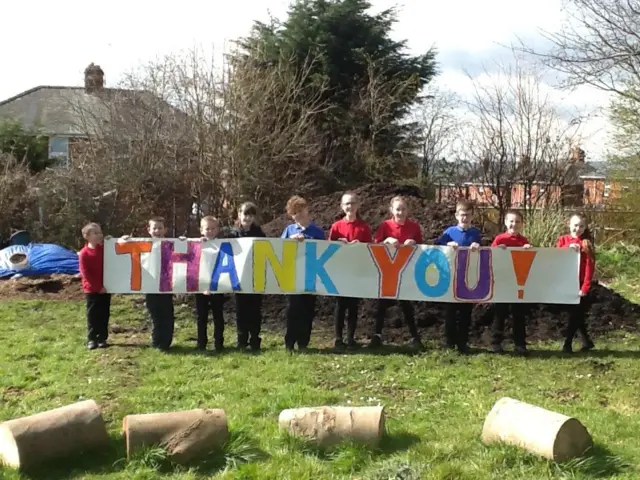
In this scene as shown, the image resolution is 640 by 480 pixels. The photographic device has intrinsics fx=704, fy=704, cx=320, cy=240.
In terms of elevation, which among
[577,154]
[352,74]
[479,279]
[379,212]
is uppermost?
[352,74]

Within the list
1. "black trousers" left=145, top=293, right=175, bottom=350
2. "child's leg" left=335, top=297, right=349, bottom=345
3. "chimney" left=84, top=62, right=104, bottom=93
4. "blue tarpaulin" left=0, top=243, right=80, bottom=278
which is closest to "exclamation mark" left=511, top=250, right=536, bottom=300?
"child's leg" left=335, top=297, right=349, bottom=345

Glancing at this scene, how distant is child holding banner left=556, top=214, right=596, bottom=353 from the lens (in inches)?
319

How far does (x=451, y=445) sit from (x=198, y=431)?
5.88ft

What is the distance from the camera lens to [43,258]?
576 inches

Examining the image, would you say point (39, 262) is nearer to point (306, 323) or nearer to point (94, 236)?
point (94, 236)

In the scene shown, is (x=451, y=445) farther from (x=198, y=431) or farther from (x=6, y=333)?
(x=6, y=333)

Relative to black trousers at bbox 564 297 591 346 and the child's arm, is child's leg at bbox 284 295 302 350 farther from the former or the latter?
the child's arm

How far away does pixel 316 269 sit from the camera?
8.31 metres

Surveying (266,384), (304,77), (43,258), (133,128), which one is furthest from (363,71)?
(266,384)

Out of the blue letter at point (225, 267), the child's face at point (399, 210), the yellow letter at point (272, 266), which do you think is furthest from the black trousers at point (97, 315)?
the child's face at point (399, 210)

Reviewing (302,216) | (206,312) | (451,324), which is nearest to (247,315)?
(206,312)

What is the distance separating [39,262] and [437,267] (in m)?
9.53

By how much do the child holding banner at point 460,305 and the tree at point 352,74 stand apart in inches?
628

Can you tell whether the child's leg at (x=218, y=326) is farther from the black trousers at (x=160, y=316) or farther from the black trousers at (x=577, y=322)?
the black trousers at (x=577, y=322)
